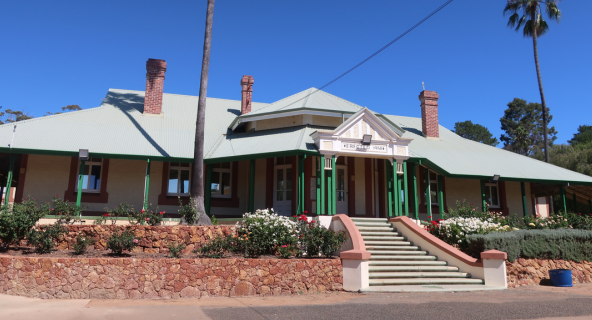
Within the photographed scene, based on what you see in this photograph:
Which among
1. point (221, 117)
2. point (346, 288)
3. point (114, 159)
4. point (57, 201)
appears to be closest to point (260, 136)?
point (221, 117)

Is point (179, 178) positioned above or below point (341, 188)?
above

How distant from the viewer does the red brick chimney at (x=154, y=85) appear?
1859 centimetres

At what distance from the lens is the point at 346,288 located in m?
9.98

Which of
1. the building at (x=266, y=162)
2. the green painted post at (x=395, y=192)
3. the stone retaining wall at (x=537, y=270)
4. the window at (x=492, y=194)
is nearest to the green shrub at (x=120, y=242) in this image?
the building at (x=266, y=162)

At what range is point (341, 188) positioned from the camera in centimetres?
1692

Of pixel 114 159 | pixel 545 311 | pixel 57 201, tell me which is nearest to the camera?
pixel 545 311

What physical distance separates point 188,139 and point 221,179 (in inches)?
81.7

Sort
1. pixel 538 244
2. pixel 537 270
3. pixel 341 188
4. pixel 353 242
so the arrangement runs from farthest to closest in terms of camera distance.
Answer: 1. pixel 341 188
2. pixel 538 244
3. pixel 537 270
4. pixel 353 242

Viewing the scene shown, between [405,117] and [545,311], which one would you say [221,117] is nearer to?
[405,117]

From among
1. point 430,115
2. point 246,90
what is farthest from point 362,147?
point 430,115

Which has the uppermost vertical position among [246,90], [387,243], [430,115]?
[246,90]

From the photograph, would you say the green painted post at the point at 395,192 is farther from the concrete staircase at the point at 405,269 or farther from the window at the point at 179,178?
the window at the point at 179,178

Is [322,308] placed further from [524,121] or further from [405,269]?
[524,121]

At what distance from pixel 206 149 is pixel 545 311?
12.5 meters
